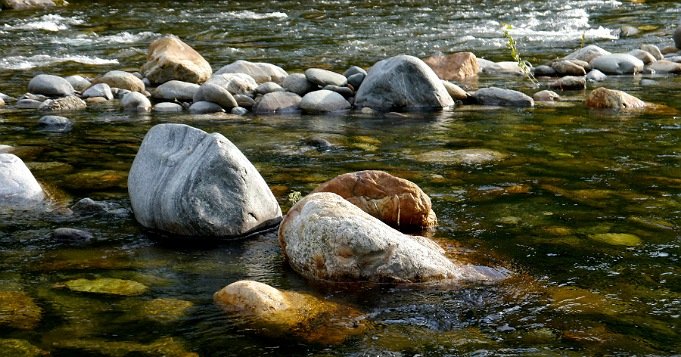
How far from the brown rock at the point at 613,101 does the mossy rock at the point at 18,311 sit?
21.6 feet

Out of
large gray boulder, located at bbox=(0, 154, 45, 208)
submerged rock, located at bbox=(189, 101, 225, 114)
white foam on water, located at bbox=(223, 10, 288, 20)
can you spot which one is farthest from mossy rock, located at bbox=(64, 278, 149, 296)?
white foam on water, located at bbox=(223, 10, 288, 20)

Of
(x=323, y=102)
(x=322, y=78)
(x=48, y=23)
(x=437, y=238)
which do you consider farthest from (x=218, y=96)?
(x=48, y=23)

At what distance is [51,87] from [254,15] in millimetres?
10811

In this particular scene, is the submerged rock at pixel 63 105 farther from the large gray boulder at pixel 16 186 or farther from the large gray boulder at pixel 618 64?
the large gray boulder at pixel 618 64

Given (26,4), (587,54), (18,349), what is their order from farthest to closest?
(26,4) < (587,54) < (18,349)

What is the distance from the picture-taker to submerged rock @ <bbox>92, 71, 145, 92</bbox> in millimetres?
10359

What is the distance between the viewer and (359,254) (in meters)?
3.92

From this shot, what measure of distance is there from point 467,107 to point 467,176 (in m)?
3.45

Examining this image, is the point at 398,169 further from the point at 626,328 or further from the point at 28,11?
the point at 28,11

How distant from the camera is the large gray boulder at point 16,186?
5145 millimetres

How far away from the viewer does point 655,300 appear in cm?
367

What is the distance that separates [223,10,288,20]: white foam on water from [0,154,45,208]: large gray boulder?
1475 centimetres

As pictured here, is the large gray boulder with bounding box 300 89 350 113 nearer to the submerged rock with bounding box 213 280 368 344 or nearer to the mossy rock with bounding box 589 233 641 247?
the mossy rock with bounding box 589 233 641 247

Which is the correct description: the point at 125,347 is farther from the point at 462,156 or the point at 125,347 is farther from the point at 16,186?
the point at 462,156
